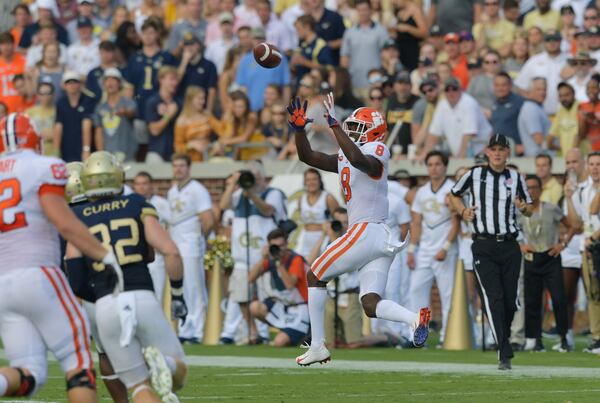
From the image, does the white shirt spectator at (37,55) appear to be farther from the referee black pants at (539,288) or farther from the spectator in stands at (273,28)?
the referee black pants at (539,288)

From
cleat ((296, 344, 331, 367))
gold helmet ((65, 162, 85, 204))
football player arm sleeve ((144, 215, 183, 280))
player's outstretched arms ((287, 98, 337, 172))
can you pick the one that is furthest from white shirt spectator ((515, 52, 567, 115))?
football player arm sleeve ((144, 215, 183, 280))

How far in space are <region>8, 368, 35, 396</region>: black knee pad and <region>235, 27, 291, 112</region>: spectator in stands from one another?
42.3ft

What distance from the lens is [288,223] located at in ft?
55.4

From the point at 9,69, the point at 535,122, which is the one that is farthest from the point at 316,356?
the point at 9,69

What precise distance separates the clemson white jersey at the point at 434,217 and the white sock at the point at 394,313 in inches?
220

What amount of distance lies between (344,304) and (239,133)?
4233 millimetres

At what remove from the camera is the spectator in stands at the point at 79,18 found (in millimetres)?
22812

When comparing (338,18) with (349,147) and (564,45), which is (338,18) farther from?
(349,147)

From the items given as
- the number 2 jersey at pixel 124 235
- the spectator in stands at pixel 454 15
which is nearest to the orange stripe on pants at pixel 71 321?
the number 2 jersey at pixel 124 235

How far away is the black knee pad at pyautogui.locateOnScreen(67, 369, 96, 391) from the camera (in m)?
7.85

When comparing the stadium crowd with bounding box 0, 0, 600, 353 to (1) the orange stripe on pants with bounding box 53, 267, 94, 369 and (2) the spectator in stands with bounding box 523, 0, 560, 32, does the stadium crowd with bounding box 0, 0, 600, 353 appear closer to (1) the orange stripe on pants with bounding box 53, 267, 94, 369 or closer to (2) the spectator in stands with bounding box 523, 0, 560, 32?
(2) the spectator in stands with bounding box 523, 0, 560, 32

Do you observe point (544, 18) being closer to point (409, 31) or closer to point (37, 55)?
point (409, 31)

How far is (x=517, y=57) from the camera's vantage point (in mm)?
20000

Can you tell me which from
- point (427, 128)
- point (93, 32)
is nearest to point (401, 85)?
point (427, 128)
